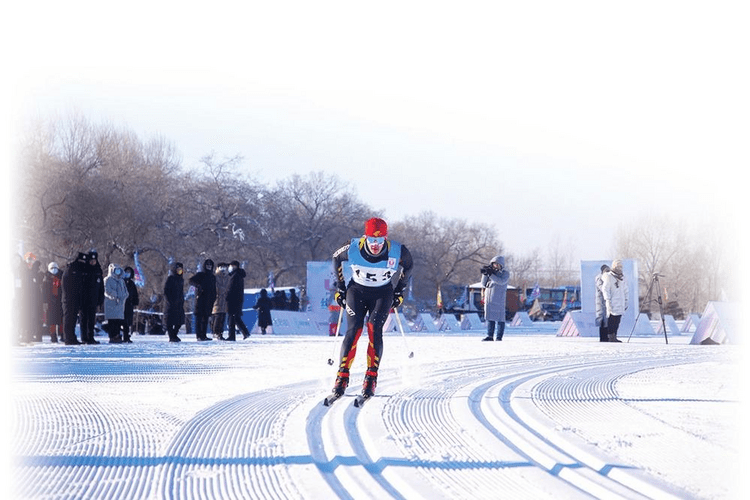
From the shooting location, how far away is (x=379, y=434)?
20.6 ft

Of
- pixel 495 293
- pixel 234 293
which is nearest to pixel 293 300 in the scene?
pixel 234 293

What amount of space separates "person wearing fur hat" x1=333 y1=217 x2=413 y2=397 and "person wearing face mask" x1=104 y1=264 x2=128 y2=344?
1179 cm

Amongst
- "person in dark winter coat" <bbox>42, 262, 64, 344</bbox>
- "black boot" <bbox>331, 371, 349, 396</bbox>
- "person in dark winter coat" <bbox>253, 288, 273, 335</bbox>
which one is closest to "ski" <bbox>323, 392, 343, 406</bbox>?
"black boot" <bbox>331, 371, 349, 396</bbox>

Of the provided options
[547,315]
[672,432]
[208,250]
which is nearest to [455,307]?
[547,315]

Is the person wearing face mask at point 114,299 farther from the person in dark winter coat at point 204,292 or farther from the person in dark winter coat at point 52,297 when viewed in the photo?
the person in dark winter coat at point 204,292

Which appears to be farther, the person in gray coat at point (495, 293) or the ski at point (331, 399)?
the person in gray coat at point (495, 293)

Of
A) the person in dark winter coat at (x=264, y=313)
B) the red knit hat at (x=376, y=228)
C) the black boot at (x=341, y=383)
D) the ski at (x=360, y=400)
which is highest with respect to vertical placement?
the red knit hat at (x=376, y=228)

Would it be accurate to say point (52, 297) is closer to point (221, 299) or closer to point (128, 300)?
point (128, 300)

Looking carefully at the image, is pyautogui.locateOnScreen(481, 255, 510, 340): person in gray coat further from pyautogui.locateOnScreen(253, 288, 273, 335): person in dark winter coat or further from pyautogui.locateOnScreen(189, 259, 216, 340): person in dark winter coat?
pyautogui.locateOnScreen(253, 288, 273, 335): person in dark winter coat

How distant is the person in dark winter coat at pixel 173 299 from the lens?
2069 cm

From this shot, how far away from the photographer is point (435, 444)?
592 cm

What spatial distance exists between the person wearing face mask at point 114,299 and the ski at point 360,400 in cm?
1236

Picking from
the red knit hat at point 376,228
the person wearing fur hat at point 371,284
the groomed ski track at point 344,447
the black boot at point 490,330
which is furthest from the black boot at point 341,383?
the black boot at point 490,330

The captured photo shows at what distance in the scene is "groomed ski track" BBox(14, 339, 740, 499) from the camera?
4.63 m
